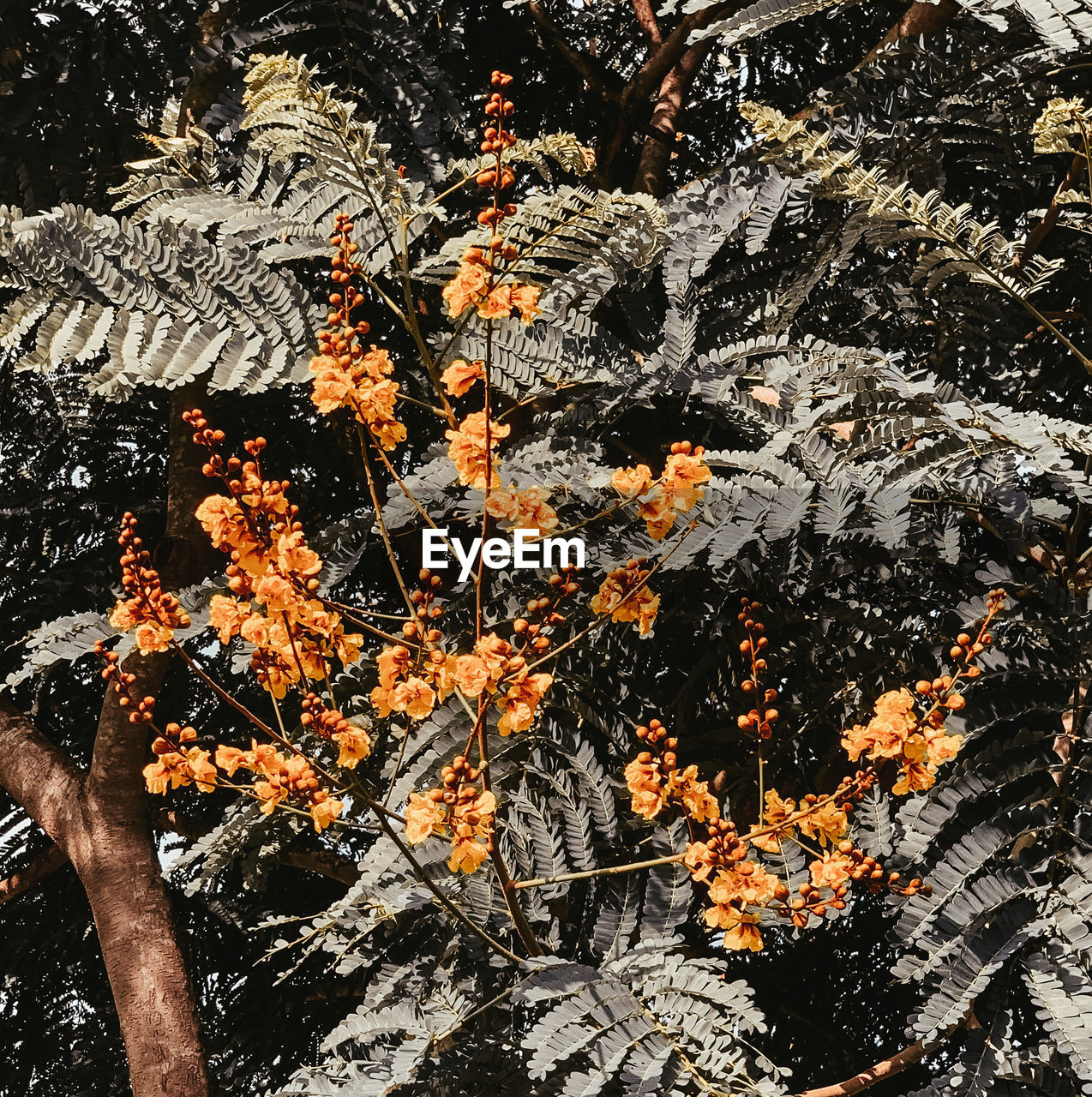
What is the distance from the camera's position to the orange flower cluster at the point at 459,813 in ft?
4.48

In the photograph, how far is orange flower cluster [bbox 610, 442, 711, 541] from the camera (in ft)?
4.97

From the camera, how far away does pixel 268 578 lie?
1.42 m

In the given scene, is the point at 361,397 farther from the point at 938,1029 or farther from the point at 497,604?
the point at 938,1029

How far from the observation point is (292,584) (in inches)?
56.6

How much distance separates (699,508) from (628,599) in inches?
7.3

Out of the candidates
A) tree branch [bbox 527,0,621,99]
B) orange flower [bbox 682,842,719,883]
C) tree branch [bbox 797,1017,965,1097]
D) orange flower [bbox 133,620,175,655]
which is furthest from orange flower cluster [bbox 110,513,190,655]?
tree branch [bbox 527,0,621,99]

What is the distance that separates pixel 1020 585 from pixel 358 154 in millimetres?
1320

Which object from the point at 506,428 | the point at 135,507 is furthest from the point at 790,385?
the point at 135,507

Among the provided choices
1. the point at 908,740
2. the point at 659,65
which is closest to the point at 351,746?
the point at 908,740

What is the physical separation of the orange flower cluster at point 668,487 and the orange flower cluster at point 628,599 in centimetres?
9

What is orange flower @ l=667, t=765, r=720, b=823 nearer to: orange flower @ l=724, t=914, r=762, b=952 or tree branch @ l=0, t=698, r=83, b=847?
orange flower @ l=724, t=914, r=762, b=952

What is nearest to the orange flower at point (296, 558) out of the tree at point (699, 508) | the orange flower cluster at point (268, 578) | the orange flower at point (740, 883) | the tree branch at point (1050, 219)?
the orange flower cluster at point (268, 578)

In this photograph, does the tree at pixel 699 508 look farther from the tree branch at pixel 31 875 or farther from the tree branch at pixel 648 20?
the tree branch at pixel 648 20

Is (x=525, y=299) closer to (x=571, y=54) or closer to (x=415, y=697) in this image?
(x=415, y=697)
